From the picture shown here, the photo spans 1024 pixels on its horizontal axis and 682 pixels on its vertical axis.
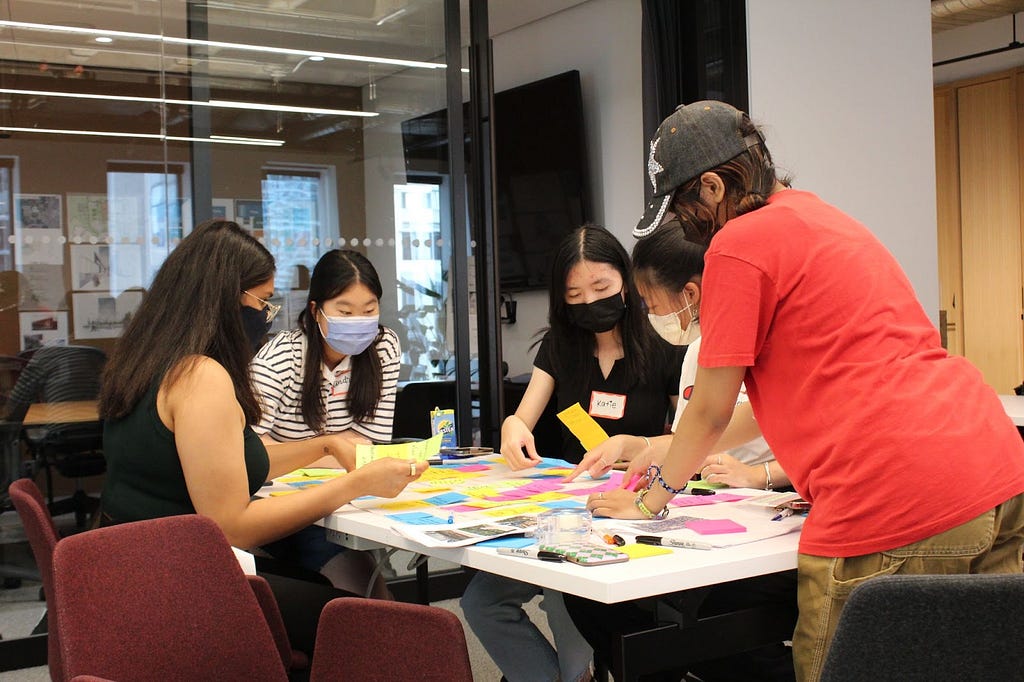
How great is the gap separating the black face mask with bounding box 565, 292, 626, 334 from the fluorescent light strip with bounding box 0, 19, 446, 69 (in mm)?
1813

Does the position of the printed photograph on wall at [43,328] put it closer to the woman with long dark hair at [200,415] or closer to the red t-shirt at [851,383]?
the woman with long dark hair at [200,415]

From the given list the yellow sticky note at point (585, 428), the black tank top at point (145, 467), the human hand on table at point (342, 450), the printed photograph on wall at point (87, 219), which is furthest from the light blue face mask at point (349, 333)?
the printed photograph on wall at point (87, 219)

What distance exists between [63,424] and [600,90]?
12.9 feet

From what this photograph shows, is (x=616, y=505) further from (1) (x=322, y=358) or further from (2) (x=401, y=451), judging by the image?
(1) (x=322, y=358)

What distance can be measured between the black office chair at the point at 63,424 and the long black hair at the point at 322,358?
3.43ft

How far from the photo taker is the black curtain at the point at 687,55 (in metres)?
5.10

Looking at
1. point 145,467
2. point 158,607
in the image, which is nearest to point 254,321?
point 145,467

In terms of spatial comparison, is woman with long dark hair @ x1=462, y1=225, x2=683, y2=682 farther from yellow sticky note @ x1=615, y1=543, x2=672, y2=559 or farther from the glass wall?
the glass wall

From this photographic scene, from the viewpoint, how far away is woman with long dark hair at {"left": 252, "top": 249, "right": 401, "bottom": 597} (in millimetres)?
3238

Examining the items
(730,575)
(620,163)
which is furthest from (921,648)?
(620,163)

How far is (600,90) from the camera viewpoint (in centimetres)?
649

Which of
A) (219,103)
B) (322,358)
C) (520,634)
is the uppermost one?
(219,103)

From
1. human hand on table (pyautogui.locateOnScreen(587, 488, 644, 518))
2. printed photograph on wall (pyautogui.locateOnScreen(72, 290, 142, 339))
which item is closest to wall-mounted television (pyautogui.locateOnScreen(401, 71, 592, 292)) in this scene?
printed photograph on wall (pyautogui.locateOnScreen(72, 290, 142, 339))

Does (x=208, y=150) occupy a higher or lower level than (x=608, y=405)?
higher
